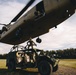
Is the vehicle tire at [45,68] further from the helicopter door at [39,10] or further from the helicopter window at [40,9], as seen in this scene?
the helicopter window at [40,9]

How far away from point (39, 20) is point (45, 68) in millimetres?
3691

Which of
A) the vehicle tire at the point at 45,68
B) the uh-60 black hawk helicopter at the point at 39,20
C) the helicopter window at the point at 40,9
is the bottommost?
the vehicle tire at the point at 45,68

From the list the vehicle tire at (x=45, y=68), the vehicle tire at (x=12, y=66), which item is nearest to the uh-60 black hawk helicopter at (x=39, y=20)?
the vehicle tire at (x=45, y=68)

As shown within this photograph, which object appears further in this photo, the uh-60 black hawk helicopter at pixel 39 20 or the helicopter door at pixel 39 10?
the helicopter door at pixel 39 10

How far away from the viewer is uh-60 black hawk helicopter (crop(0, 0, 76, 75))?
39.2 ft

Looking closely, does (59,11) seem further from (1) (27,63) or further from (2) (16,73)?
(2) (16,73)

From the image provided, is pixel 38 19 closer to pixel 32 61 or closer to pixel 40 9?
pixel 40 9

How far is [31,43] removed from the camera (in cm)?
1505

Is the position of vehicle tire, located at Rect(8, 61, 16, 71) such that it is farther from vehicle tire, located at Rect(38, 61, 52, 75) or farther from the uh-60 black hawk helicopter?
vehicle tire, located at Rect(38, 61, 52, 75)

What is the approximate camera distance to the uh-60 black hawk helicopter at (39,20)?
1195 cm

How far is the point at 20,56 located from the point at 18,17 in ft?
13.2

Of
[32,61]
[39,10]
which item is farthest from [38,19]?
[32,61]

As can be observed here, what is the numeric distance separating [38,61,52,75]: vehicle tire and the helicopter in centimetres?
325

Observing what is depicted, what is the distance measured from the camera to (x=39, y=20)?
13477 millimetres
